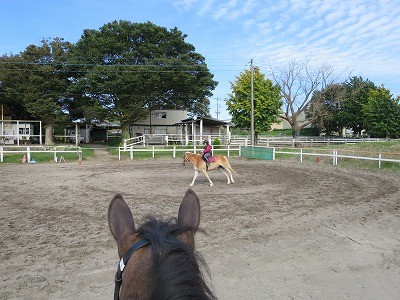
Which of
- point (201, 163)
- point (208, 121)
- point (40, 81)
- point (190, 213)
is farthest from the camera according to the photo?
point (208, 121)

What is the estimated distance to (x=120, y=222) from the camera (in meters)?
1.69

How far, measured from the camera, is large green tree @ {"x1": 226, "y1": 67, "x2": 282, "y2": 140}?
1201 inches

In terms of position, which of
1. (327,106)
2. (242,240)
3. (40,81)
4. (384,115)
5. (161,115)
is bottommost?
(242,240)

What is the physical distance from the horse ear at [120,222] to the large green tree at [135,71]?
30215 millimetres

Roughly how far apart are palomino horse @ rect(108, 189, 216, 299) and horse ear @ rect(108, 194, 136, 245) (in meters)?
0.06

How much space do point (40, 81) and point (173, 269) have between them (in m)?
38.0

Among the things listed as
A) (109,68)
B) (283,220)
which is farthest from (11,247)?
→ (109,68)

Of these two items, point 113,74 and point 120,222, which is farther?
point 113,74

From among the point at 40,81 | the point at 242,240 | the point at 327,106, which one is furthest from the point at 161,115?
the point at 242,240

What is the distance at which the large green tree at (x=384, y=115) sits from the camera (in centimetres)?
3853

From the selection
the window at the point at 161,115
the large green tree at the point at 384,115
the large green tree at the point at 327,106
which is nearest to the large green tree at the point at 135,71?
the window at the point at 161,115

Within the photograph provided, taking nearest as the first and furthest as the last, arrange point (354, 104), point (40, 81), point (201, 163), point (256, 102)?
point (201, 163), point (256, 102), point (40, 81), point (354, 104)

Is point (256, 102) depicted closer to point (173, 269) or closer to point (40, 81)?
point (40, 81)

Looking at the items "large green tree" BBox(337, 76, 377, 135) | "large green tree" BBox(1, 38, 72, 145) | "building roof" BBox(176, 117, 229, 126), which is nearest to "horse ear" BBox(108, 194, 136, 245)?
"building roof" BBox(176, 117, 229, 126)
